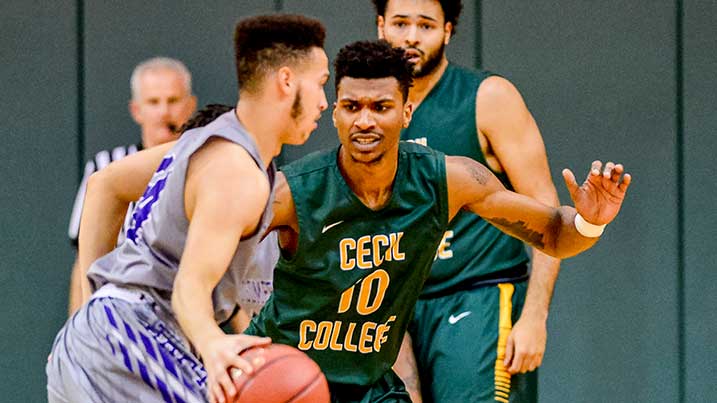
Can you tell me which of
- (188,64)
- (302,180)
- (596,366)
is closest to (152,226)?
(302,180)

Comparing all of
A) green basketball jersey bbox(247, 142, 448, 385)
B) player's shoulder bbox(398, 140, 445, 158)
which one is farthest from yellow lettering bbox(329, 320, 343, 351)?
player's shoulder bbox(398, 140, 445, 158)

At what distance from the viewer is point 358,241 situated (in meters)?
4.21

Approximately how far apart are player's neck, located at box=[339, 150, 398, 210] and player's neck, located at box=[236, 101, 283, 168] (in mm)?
684

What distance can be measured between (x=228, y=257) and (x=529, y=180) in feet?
6.48

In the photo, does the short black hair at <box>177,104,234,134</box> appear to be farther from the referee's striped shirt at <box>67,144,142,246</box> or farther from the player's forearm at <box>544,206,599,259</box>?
the player's forearm at <box>544,206,599,259</box>

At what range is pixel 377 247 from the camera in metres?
4.21

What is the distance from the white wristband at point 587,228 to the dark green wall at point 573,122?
2.29 meters

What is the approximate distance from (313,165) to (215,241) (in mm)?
1225

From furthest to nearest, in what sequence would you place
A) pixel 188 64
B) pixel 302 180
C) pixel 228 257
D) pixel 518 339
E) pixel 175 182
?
1. pixel 188 64
2. pixel 518 339
3. pixel 302 180
4. pixel 175 182
5. pixel 228 257

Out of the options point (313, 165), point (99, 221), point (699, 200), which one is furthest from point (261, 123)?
point (699, 200)

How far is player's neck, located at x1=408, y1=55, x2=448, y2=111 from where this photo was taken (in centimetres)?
505

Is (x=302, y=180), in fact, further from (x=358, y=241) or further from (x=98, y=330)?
(x=98, y=330)

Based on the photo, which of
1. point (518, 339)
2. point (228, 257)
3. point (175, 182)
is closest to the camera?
point (228, 257)

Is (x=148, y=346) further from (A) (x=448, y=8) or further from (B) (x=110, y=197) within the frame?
(A) (x=448, y=8)
